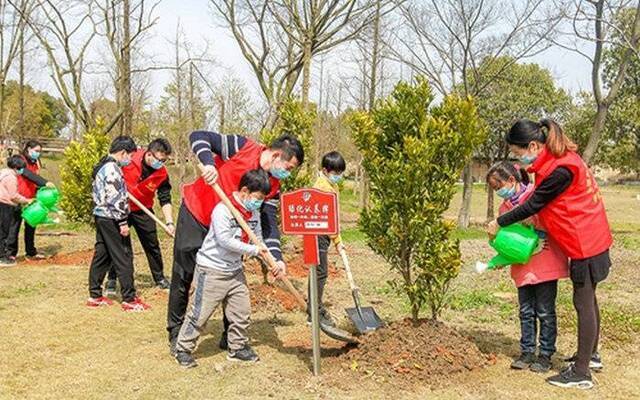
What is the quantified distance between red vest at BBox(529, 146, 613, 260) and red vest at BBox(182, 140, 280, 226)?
7.01 feet

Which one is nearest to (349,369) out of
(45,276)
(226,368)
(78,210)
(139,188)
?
(226,368)

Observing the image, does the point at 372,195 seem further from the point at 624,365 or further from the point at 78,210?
the point at 78,210

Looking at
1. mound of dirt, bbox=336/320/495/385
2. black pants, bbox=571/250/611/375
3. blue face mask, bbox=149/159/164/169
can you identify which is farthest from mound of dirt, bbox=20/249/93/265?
black pants, bbox=571/250/611/375

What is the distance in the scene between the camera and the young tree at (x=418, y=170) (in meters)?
4.73

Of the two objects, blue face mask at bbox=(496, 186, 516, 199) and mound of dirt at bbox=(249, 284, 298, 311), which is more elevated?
blue face mask at bbox=(496, 186, 516, 199)

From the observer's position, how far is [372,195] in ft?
16.5

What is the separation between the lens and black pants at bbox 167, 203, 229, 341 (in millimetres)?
4898

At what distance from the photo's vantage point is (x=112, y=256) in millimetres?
6387

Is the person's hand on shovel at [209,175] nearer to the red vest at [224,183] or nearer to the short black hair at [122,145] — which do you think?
the red vest at [224,183]

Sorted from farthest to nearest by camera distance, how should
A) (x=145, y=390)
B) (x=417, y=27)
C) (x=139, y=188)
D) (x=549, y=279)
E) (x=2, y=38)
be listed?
(x=2, y=38) < (x=417, y=27) < (x=139, y=188) < (x=549, y=279) < (x=145, y=390)

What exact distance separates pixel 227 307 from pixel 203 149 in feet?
4.14

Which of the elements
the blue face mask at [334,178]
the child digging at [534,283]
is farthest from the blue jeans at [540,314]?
the blue face mask at [334,178]

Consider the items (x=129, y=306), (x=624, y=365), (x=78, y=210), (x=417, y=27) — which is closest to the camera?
(x=624, y=365)

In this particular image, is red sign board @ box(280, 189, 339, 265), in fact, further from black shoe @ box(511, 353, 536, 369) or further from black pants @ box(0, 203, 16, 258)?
black pants @ box(0, 203, 16, 258)
